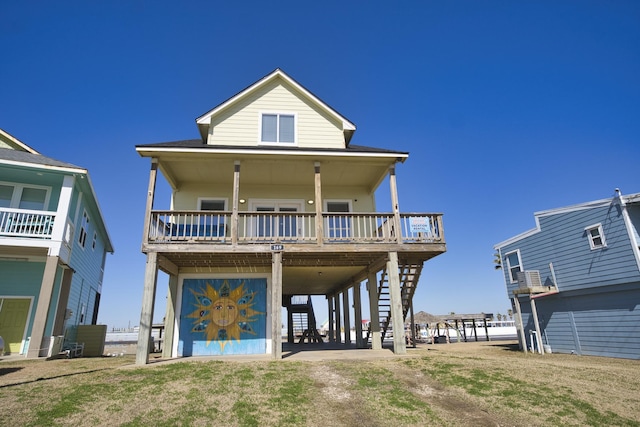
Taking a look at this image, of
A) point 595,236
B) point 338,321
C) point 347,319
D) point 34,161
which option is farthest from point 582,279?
point 34,161

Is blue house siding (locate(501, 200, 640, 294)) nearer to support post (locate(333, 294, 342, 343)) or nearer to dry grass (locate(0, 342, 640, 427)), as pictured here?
dry grass (locate(0, 342, 640, 427))

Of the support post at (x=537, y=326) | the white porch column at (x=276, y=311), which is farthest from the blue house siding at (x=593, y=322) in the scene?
the white porch column at (x=276, y=311)

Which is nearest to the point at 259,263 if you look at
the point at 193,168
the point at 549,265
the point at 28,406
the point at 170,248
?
the point at 170,248

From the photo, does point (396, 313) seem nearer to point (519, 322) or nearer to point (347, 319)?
point (347, 319)

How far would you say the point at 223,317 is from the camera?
44.3ft

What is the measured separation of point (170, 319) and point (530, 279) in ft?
57.0

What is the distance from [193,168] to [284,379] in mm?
8835

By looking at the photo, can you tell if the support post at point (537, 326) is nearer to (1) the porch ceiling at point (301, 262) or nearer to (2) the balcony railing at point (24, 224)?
(1) the porch ceiling at point (301, 262)

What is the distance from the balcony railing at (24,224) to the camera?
42.1ft

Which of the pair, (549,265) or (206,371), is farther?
(549,265)

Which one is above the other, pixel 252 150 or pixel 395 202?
pixel 252 150

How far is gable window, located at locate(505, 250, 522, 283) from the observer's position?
69.0 ft

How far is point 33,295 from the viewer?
14.8 metres

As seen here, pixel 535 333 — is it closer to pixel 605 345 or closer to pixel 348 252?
pixel 605 345
